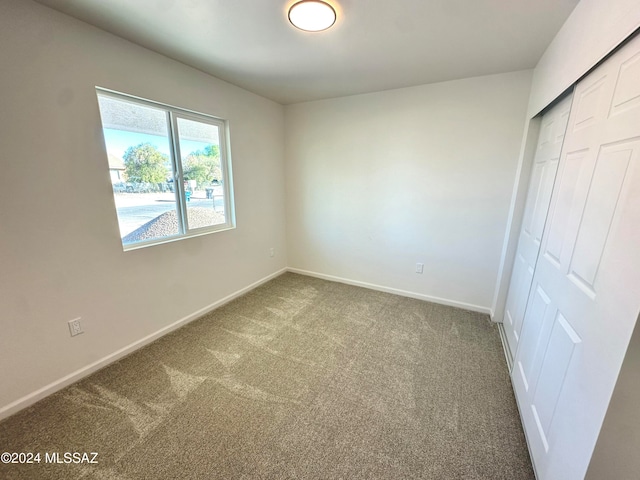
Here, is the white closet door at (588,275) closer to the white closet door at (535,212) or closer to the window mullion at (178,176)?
the white closet door at (535,212)

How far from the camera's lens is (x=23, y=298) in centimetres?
158

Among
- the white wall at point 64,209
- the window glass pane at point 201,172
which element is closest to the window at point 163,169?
the window glass pane at point 201,172

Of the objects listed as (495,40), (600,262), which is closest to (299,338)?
(600,262)

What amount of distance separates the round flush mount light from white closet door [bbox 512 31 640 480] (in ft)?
4.53

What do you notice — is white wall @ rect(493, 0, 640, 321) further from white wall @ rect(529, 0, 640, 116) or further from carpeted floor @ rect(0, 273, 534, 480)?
carpeted floor @ rect(0, 273, 534, 480)

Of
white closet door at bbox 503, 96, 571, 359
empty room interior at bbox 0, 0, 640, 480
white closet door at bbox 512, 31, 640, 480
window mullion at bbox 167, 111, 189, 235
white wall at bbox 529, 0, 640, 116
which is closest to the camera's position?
white closet door at bbox 512, 31, 640, 480

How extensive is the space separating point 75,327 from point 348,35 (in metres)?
2.82

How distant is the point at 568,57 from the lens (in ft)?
4.90

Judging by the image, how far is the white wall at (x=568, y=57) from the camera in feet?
3.38

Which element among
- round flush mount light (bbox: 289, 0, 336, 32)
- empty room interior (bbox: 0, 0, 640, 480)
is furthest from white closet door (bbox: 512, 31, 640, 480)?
round flush mount light (bbox: 289, 0, 336, 32)

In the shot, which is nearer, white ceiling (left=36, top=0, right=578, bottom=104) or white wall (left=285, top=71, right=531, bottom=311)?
white ceiling (left=36, top=0, right=578, bottom=104)

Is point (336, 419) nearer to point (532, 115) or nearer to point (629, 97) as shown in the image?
point (629, 97)

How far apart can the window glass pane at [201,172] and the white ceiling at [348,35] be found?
0.56 metres

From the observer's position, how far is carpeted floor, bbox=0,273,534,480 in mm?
1308
